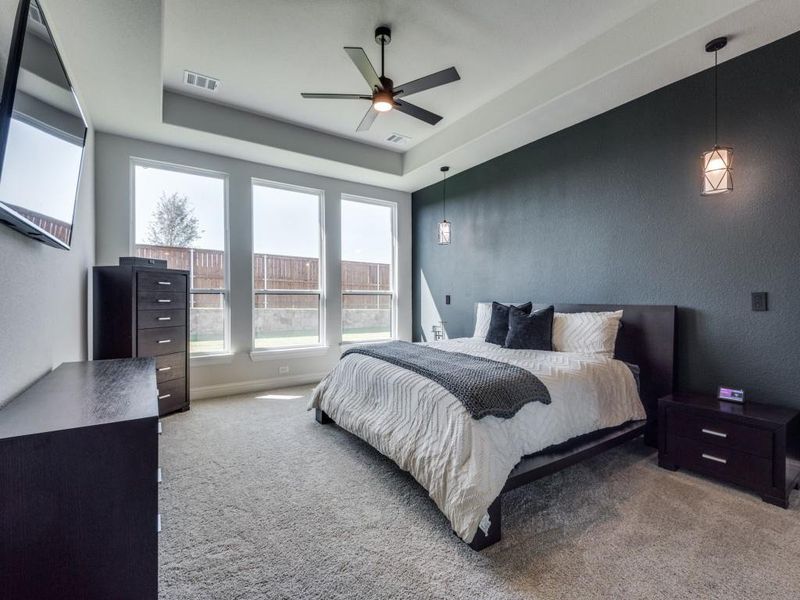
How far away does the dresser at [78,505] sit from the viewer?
957 millimetres

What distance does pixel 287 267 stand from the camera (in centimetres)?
484

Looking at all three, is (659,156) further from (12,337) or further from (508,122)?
(12,337)

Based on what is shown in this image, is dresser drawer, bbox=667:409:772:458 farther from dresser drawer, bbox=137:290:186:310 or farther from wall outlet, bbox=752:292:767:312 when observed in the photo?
dresser drawer, bbox=137:290:186:310

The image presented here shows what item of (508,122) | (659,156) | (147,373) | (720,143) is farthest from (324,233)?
(720,143)

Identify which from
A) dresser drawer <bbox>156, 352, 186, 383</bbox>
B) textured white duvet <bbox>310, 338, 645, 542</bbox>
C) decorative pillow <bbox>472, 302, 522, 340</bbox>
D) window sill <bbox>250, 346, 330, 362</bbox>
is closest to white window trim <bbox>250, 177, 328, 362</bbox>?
window sill <bbox>250, 346, 330, 362</bbox>

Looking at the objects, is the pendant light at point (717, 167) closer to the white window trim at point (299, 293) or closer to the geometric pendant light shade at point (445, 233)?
the geometric pendant light shade at point (445, 233)

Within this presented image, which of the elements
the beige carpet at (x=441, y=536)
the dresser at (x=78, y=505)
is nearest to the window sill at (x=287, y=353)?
the beige carpet at (x=441, y=536)

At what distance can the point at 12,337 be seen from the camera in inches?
58.1

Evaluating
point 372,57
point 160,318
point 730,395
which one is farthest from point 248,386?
point 730,395

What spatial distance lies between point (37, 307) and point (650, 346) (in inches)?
157

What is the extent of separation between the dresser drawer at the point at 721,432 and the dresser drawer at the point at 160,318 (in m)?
4.20

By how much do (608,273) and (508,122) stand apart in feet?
5.62

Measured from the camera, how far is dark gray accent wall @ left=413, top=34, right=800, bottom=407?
2420 mm

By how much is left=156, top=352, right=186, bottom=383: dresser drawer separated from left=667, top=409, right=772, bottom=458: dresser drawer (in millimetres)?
4163
